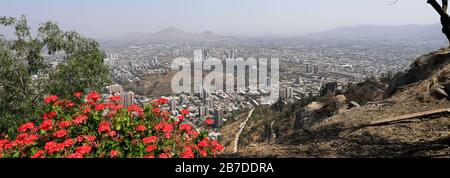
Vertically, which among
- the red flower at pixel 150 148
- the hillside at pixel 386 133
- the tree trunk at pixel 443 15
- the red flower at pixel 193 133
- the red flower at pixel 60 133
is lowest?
the hillside at pixel 386 133

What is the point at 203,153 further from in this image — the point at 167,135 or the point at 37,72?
the point at 37,72

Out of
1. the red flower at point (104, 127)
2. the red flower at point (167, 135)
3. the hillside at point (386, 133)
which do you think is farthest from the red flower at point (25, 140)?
the hillside at point (386, 133)

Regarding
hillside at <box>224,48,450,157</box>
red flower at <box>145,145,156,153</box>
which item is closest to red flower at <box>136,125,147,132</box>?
red flower at <box>145,145,156,153</box>

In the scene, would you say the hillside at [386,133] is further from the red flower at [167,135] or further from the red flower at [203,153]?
the red flower at [167,135]

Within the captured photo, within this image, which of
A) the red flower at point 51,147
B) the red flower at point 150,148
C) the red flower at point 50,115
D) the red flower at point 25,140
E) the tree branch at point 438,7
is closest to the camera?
the red flower at point 51,147

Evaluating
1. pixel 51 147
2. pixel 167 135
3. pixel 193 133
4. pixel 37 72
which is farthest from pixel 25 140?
pixel 37 72

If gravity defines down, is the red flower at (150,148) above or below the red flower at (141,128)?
below
